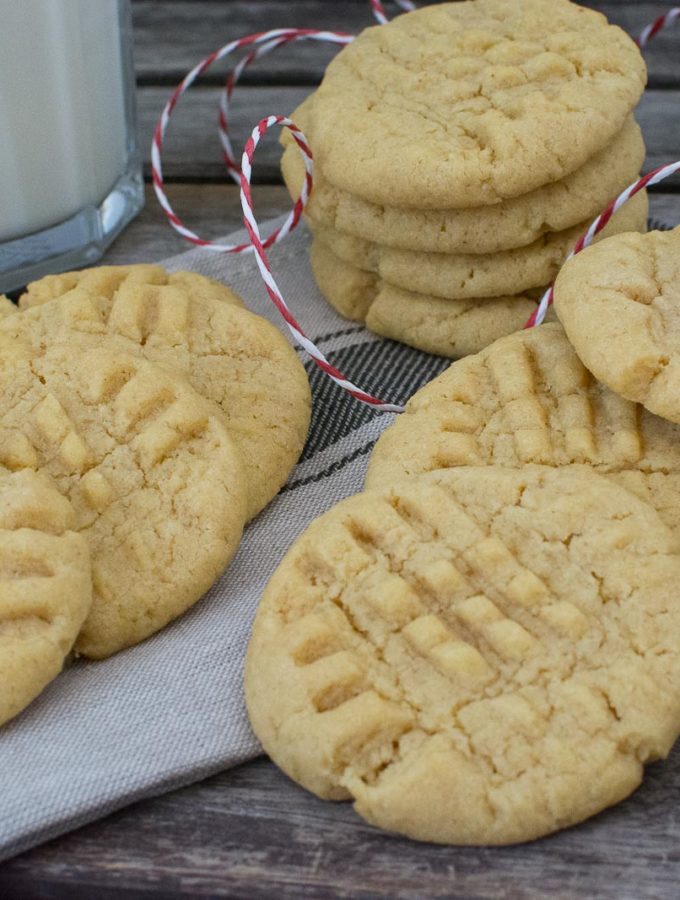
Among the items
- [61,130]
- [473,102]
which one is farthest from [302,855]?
[61,130]

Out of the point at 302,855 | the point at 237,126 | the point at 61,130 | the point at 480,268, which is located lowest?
the point at 302,855

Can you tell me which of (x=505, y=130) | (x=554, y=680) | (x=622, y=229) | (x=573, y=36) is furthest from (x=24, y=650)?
(x=573, y=36)

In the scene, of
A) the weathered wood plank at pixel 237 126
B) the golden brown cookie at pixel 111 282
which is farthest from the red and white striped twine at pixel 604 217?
the weathered wood plank at pixel 237 126

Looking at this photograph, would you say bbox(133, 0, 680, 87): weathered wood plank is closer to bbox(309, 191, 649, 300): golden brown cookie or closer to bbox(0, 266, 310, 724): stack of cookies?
bbox(309, 191, 649, 300): golden brown cookie

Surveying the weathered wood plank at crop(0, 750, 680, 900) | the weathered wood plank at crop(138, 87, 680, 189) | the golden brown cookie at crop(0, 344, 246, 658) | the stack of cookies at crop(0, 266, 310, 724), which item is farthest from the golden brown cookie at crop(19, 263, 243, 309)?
the weathered wood plank at crop(0, 750, 680, 900)

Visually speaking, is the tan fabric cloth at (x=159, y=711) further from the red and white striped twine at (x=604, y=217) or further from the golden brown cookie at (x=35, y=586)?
the red and white striped twine at (x=604, y=217)

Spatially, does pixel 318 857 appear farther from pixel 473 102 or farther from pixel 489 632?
pixel 473 102

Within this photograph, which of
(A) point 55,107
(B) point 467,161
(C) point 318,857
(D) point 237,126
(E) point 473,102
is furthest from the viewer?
(D) point 237,126
